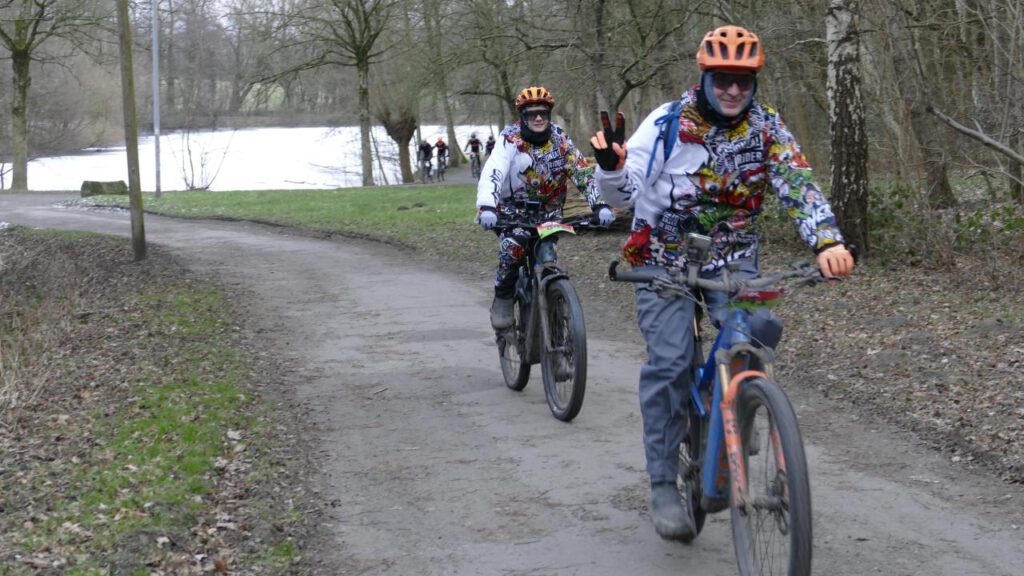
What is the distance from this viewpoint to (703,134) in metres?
4.55

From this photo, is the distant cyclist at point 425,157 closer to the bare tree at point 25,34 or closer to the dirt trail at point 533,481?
the bare tree at point 25,34

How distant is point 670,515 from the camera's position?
4.63m

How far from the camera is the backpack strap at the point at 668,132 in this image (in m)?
4.56

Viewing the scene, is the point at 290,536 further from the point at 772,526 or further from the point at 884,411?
the point at 884,411

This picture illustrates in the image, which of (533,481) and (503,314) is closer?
(533,481)

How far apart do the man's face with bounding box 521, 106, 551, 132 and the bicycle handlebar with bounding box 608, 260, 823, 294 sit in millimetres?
2809

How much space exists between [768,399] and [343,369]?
220 inches

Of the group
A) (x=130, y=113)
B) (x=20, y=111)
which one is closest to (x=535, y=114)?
(x=130, y=113)

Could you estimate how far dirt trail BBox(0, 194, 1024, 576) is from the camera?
15.9 feet

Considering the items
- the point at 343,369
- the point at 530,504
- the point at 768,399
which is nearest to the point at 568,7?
the point at 343,369

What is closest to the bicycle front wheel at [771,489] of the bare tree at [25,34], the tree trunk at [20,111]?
the bare tree at [25,34]

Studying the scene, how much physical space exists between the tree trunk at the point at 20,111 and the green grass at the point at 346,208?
31.0 ft

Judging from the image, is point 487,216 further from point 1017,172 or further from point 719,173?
point 1017,172

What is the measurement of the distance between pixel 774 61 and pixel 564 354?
11638 millimetres
